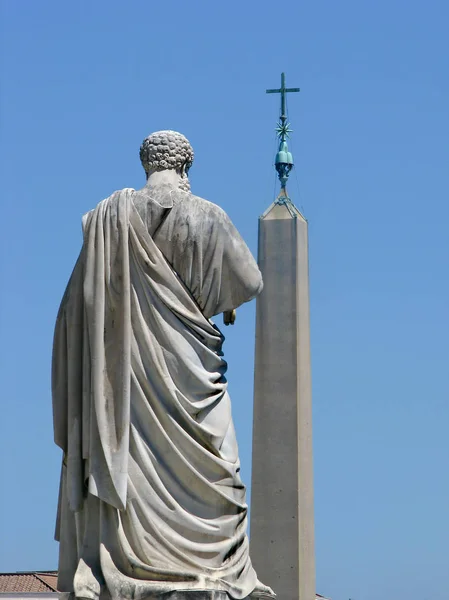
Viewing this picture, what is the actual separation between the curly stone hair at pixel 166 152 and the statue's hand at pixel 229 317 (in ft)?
2.37

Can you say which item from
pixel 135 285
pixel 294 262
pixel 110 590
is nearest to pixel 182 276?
pixel 135 285

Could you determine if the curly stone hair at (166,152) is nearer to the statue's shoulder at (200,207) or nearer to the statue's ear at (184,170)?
the statue's ear at (184,170)

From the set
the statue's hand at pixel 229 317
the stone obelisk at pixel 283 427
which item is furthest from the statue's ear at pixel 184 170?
the stone obelisk at pixel 283 427

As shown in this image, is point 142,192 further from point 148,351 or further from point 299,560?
point 299,560

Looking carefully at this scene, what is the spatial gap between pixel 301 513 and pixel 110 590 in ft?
88.7

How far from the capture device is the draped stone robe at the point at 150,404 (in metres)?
8.95

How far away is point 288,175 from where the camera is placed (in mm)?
39844

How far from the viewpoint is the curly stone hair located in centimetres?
955

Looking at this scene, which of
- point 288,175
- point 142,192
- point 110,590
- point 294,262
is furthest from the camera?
point 288,175

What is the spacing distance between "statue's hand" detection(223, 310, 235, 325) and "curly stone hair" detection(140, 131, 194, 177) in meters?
0.72

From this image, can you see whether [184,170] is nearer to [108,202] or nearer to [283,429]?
[108,202]

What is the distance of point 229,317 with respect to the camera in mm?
9453

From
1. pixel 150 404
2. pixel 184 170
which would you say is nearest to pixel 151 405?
pixel 150 404

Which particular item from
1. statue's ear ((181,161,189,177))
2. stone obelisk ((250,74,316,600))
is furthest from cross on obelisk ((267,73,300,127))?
statue's ear ((181,161,189,177))
